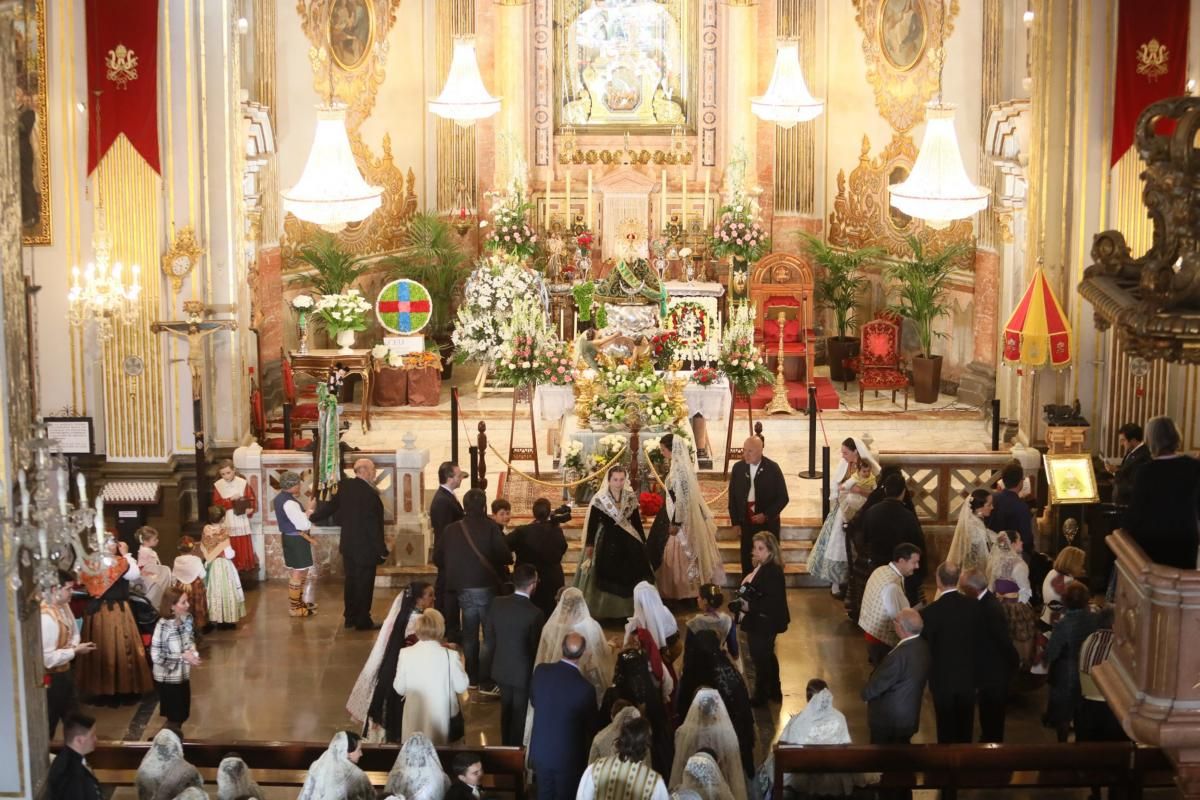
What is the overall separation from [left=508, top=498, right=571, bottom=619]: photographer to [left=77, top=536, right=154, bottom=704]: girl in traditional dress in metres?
2.67

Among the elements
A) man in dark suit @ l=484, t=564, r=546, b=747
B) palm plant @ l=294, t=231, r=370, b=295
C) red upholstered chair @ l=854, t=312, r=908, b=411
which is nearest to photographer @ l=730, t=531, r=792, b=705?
man in dark suit @ l=484, t=564, r=546, b=747

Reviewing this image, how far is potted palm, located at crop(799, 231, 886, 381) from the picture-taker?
891 inches

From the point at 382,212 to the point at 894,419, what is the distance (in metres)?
6.95

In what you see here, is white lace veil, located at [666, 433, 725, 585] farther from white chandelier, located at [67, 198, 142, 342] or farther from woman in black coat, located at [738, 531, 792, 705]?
white chandelier, located at [67, 198, 142, 342]

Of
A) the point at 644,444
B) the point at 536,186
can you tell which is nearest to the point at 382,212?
the point at 536,186

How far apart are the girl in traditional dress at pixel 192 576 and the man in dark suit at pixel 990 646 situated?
568 centimetres

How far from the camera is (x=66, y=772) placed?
372 inches

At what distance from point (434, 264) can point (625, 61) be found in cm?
386

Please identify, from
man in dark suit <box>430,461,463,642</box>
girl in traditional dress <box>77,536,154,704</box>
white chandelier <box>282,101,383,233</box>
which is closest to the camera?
girl in traditional dress <box>77,536,154,704</box>

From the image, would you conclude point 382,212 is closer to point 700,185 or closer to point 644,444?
point 700,185

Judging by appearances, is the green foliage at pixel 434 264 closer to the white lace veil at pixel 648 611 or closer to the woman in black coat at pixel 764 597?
the woman in black coat at pixel 764 597

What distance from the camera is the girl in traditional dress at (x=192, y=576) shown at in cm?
1356

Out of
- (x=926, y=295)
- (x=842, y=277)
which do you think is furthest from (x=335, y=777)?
(x=842, y=277)

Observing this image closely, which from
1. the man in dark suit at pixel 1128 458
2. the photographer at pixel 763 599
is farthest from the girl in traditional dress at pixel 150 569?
the man in dark suit at pixel 1128 458
